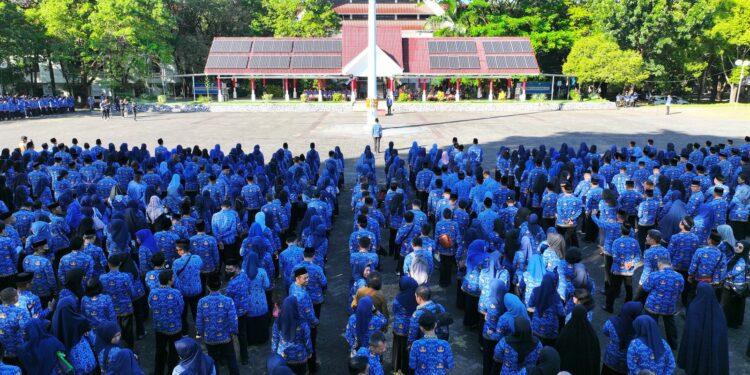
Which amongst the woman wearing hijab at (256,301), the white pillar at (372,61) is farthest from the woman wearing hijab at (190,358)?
the white pillar at (372,61)

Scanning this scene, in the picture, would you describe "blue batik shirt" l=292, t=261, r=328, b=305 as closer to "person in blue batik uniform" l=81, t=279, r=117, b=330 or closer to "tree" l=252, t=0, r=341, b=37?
"person in blue batik uniform" l=81, t=279, r=117, b=330

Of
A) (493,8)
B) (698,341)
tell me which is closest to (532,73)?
(493,8)

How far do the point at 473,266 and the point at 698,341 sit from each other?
104 inches

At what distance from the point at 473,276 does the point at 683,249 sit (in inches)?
131

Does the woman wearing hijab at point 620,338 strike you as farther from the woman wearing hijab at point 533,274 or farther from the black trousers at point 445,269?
the black trousers at point 445,269

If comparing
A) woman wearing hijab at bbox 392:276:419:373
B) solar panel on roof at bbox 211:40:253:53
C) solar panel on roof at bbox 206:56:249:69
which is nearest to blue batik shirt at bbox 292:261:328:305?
woman wearing hijab at bbox 392:276:419:373

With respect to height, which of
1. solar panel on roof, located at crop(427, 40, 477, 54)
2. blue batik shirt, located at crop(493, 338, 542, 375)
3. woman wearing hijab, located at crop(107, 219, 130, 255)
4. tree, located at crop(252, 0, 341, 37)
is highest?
tree, located at crop(252, 0, 341, 37)

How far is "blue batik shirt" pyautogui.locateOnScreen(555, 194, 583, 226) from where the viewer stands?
934 cm

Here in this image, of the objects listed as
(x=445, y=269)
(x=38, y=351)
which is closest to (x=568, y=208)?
(x=445, y=269)

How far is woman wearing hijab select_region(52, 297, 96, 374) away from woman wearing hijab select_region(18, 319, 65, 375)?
24cm

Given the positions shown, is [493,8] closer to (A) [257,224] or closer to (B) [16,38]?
(B) [16,38]

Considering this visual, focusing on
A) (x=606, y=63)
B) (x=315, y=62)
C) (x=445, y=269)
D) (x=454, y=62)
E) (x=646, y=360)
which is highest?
(x=315, y=62)

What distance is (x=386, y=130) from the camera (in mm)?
27781

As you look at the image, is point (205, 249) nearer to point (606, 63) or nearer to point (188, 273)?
point (188, 273)
